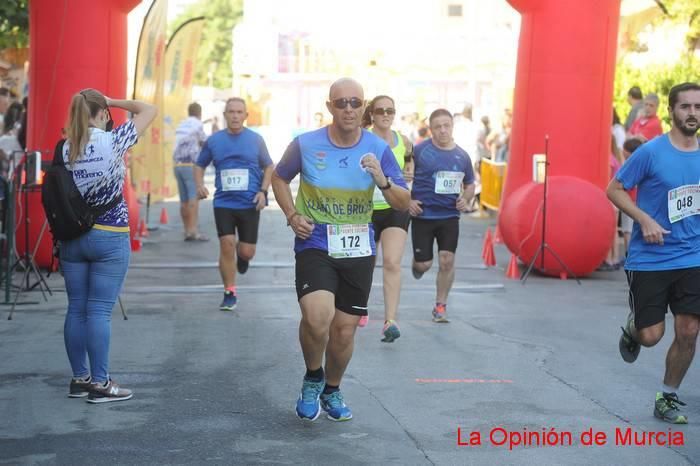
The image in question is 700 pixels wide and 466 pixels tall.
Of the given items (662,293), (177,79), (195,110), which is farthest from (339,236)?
(177,79)

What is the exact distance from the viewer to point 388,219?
1003 centimetres

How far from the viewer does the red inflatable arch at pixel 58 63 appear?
44.4ft

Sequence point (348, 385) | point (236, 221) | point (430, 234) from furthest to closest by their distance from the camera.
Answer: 1. point (236, 221)
2. point (430, 234)
3. point (348, 385)

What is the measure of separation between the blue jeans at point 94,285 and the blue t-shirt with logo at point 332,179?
1.24 meters

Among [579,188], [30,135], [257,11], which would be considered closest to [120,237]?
[30,135]

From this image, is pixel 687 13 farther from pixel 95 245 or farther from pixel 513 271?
pixel 95 245

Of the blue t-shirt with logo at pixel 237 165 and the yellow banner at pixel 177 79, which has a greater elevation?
the yellow banner at pixel 177 79

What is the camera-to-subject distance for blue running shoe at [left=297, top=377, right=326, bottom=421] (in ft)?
22.1

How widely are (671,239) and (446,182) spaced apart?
12.8 feet

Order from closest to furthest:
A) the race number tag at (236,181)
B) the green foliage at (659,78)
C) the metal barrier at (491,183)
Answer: the race number tag at (236,181), the metal barrier at (491,183), the green foliage at (659,78)

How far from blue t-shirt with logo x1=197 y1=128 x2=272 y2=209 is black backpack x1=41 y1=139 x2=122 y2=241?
419 cm

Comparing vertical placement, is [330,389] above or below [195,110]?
below

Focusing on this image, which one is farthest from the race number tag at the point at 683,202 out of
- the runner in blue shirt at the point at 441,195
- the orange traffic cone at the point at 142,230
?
the orange traffic cone at the point at 142,230

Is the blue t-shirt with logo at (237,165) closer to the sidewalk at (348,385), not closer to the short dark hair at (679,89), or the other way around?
the sidewalk at (348,385)
